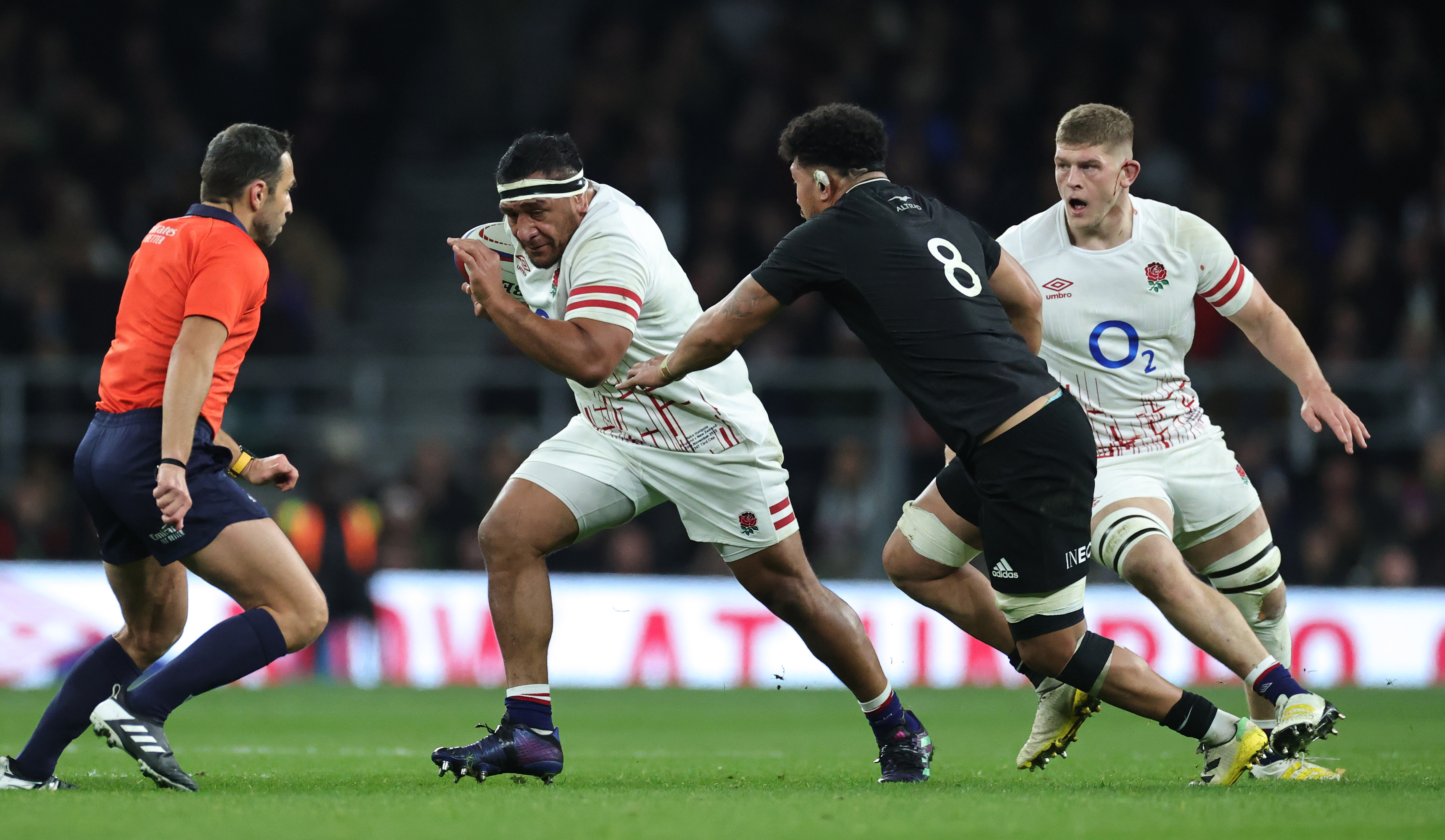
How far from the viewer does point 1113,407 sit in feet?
22.2

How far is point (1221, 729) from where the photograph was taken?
5910mm

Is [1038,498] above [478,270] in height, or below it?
below

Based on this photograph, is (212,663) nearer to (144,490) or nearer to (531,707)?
(144,490)

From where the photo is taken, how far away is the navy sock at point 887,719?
648cm

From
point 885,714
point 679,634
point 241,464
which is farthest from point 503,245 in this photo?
point 679,634

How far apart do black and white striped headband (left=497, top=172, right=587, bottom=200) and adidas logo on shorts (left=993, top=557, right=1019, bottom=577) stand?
2001mm

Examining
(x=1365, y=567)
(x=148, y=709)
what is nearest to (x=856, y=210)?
(x=148, y=709)

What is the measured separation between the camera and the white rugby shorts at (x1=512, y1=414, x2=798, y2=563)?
21.0ft

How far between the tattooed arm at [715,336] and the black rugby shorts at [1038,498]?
2.80ft

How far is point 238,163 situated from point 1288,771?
4261 millimetres

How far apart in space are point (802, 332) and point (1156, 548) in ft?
30.2

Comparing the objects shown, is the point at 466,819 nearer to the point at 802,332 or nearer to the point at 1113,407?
the point at 1113,407

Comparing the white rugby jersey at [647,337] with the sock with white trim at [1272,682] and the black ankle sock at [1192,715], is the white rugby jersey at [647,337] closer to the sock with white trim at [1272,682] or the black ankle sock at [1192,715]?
the black ankle sock at [1192,715]

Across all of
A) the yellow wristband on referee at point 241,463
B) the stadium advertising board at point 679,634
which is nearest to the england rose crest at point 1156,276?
the yellow wristband on referee at point 241,463
